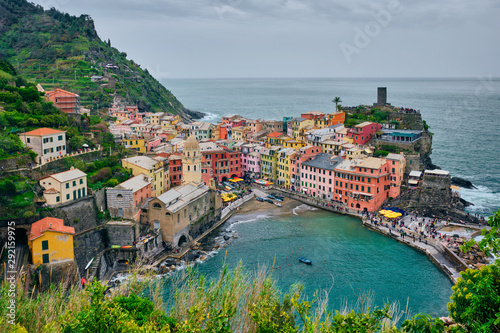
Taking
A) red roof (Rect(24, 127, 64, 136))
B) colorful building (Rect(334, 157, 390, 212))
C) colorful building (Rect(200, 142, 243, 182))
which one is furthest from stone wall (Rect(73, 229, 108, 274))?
colorful building (Rect(334, 157, 390, 212))

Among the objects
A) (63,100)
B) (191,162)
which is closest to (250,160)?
(191,162)

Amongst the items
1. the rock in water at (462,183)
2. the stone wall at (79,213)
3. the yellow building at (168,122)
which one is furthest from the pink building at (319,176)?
the yellow building at (168,122)

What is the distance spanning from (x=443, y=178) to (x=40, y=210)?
5083 cm

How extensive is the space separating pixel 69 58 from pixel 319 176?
8704cm

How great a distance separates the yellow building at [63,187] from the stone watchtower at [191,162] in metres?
15.0

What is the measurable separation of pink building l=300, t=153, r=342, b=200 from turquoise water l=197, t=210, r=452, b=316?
7.18 meters

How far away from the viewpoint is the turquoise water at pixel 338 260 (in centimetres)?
3906

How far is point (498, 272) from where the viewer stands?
51.4 ft

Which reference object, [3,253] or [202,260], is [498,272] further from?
[3,253]

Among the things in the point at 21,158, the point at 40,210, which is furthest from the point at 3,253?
the point at 21,158

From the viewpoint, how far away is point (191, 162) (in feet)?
186

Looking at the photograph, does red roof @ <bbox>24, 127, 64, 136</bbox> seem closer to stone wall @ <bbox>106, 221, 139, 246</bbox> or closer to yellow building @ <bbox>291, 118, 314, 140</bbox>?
stone wall @ <bbox>106, 221, 139, 246</bbox>

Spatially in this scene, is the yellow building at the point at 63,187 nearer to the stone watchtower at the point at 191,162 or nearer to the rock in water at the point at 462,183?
the stone watchtower at the point at 191,162

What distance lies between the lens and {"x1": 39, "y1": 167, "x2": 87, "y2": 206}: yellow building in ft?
137
